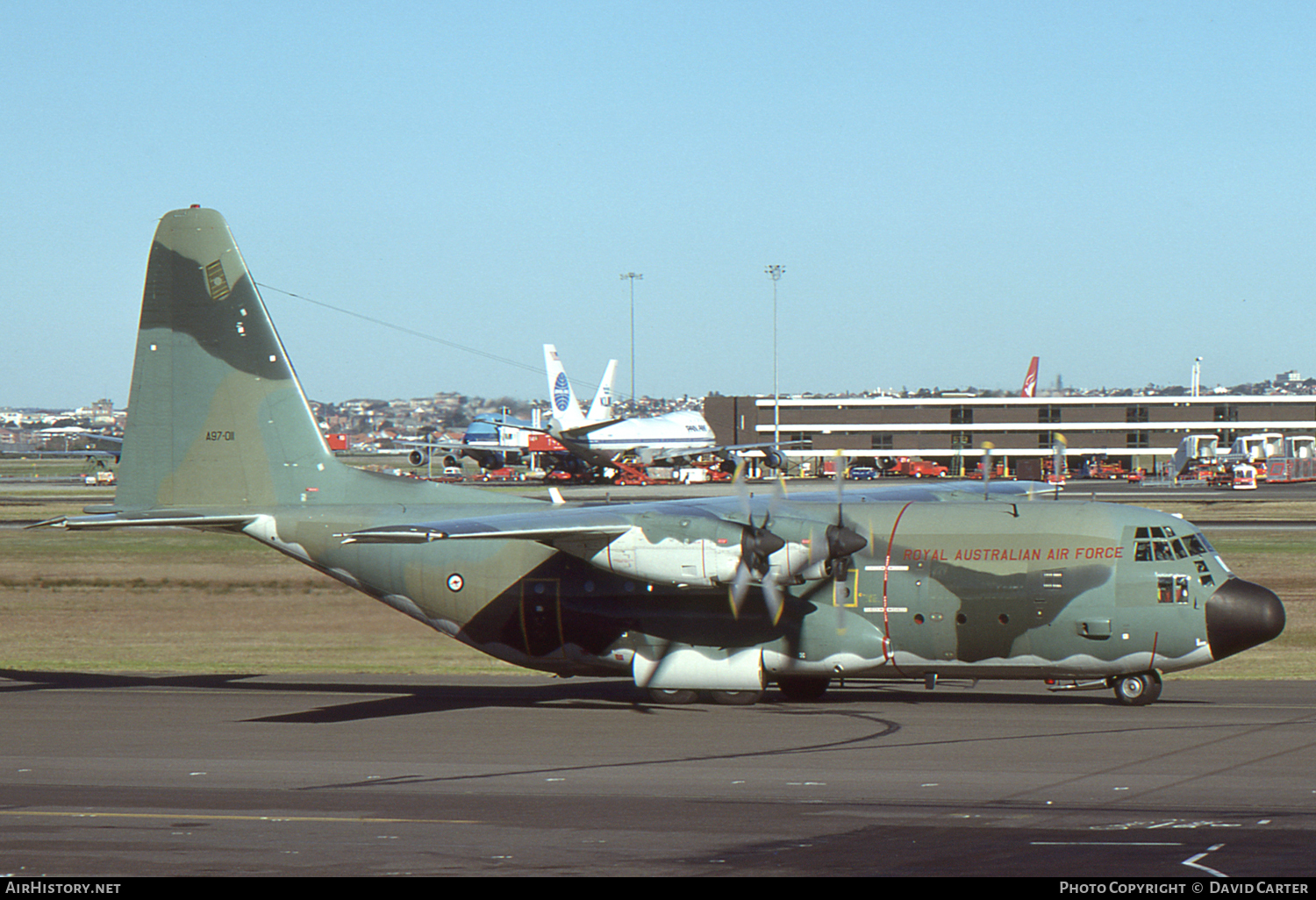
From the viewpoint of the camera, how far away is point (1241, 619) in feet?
71.4

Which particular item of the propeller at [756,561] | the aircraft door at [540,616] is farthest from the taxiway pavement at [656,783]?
the propeller at [756,561]

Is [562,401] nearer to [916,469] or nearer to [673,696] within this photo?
[916,469]

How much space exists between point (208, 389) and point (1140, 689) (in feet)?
62.9

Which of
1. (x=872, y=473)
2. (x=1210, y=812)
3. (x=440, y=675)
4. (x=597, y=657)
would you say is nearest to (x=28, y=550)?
(x=440, y=675)

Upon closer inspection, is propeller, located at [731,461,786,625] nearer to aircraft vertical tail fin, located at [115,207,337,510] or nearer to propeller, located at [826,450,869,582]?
propeller, located at [826,450,869,582]

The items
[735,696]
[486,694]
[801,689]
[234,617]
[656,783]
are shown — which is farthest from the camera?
[234,617]

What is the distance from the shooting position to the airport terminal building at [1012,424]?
13212 cm

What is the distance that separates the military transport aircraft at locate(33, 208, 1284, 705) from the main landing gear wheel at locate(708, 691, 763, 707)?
4 cm

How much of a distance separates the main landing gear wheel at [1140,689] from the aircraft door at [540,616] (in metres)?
10.3

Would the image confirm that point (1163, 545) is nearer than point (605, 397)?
Yes

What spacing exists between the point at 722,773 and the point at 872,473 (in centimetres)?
9515

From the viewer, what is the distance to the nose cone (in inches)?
855

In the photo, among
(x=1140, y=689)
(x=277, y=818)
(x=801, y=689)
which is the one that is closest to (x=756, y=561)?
(x=801, y=689)

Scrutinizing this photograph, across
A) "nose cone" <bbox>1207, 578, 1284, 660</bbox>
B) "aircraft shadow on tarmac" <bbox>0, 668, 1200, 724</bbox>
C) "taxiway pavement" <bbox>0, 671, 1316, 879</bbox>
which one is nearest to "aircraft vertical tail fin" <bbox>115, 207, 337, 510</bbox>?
"aircraft shadow on tarmac" <bbox>0, 668, 1200, 724</bbox>
